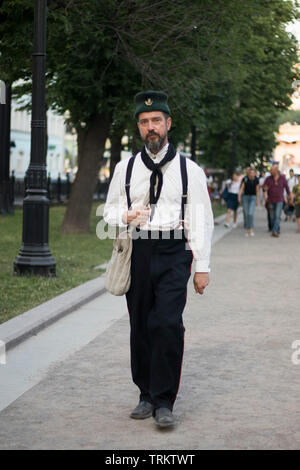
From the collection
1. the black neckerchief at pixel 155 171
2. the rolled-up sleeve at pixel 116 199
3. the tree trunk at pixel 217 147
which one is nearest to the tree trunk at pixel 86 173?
the rolled-up sleeve at pixel 116 199

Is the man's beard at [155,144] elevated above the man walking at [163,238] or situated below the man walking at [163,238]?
above

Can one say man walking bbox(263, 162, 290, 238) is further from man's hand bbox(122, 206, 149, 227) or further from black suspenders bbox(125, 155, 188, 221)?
man's hand bbox(122, 206, 149, 227)

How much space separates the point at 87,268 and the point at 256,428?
8242 millimetres

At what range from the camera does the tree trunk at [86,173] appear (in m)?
20.7

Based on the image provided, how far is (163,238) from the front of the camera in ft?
16.3

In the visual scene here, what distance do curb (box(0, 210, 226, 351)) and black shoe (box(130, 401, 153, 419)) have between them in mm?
2188

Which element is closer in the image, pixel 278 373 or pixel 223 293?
pixel 278 373

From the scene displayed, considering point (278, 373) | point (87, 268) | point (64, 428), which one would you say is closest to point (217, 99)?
point (87, 268)

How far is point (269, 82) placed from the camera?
31969 millimetres

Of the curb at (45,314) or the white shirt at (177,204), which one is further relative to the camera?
the curb at (45,314)

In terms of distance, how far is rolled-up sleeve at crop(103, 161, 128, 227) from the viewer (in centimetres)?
505

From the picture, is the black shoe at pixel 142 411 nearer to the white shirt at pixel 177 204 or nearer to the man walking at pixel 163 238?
the man walking at pixel 163 238

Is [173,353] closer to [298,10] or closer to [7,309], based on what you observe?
[7,309]

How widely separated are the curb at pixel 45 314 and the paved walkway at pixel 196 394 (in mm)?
565
